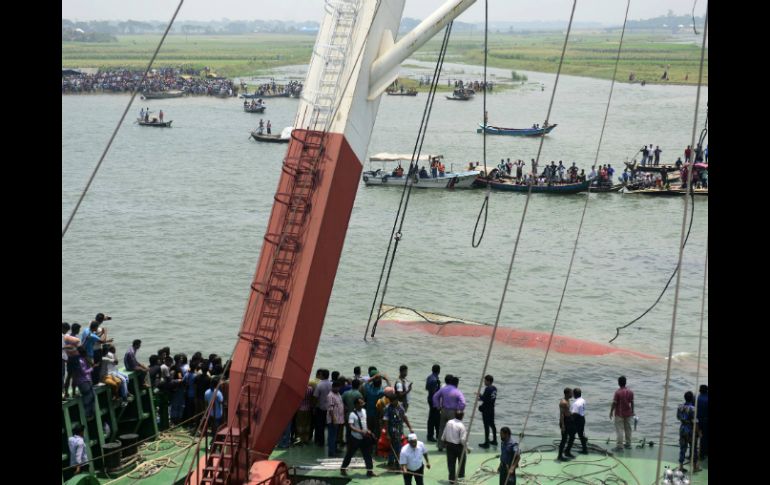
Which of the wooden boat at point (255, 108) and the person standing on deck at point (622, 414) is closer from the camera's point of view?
the person standing on deck at point (622, 414)

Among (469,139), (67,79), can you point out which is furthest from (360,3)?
(67,79)

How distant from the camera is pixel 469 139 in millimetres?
72062

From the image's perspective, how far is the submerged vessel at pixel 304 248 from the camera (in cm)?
1194

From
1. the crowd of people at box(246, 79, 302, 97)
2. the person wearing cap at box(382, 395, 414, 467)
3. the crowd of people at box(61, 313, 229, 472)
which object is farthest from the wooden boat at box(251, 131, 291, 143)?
the person wearing cap at box(382, 395, 414, 467)

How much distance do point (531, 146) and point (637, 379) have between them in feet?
145

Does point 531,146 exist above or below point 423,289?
above

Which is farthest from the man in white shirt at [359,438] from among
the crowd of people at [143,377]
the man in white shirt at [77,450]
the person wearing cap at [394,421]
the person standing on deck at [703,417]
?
the person standing on deck at [703,417]

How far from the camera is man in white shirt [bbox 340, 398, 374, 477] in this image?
13586mm

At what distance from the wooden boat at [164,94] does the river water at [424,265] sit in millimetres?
29829

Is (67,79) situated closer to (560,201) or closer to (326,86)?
(560,201)

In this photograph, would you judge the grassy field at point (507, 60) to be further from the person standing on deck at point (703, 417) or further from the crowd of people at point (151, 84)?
the person standing on deck at point (703, 417)

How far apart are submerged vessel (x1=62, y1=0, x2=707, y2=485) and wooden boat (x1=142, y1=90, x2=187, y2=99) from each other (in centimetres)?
8938

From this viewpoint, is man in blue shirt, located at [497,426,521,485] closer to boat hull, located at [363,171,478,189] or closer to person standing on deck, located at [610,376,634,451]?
person standing on deck, located at [610,376,634,451]
